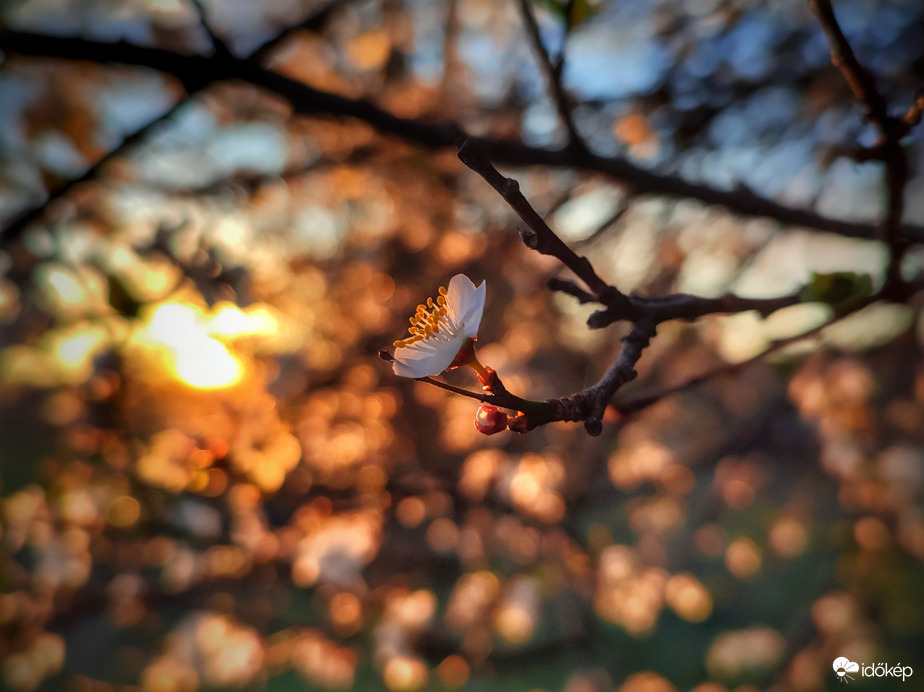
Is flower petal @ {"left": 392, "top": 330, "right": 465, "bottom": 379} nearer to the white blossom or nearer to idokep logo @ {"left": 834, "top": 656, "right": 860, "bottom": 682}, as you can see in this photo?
the white blossom

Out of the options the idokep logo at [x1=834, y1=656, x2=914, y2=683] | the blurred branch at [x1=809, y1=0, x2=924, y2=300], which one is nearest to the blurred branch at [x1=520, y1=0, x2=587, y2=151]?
the blurred branch at [x1=809, y1=0, x2=924, y2=300]

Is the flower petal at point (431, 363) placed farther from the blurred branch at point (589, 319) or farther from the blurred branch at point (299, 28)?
the blurred branch at point (299, 28)

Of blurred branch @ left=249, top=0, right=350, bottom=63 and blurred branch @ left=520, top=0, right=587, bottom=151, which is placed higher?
blurred branch @ left=249, top=0, right=350, bottom=63

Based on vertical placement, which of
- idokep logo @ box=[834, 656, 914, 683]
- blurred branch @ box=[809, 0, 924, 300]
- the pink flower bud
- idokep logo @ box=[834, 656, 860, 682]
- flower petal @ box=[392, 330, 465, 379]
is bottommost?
the pink flower bud

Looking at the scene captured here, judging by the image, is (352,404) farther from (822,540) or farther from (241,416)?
(822,540)

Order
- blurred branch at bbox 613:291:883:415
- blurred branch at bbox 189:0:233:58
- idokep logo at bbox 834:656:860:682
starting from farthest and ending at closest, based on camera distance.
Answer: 1. idokep logo at bbox 834:656:860:682
2. blurred branch at bbox 189:0:233:58
3. blurred branch at bbox 613:291:883:415

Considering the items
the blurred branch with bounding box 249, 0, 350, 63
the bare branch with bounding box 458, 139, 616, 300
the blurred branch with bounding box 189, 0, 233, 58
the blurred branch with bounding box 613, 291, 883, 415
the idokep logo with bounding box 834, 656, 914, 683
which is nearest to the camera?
the bare branch with bounding box 458, 139, 616, 300

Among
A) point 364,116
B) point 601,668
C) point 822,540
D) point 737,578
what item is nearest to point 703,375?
point 364,116
